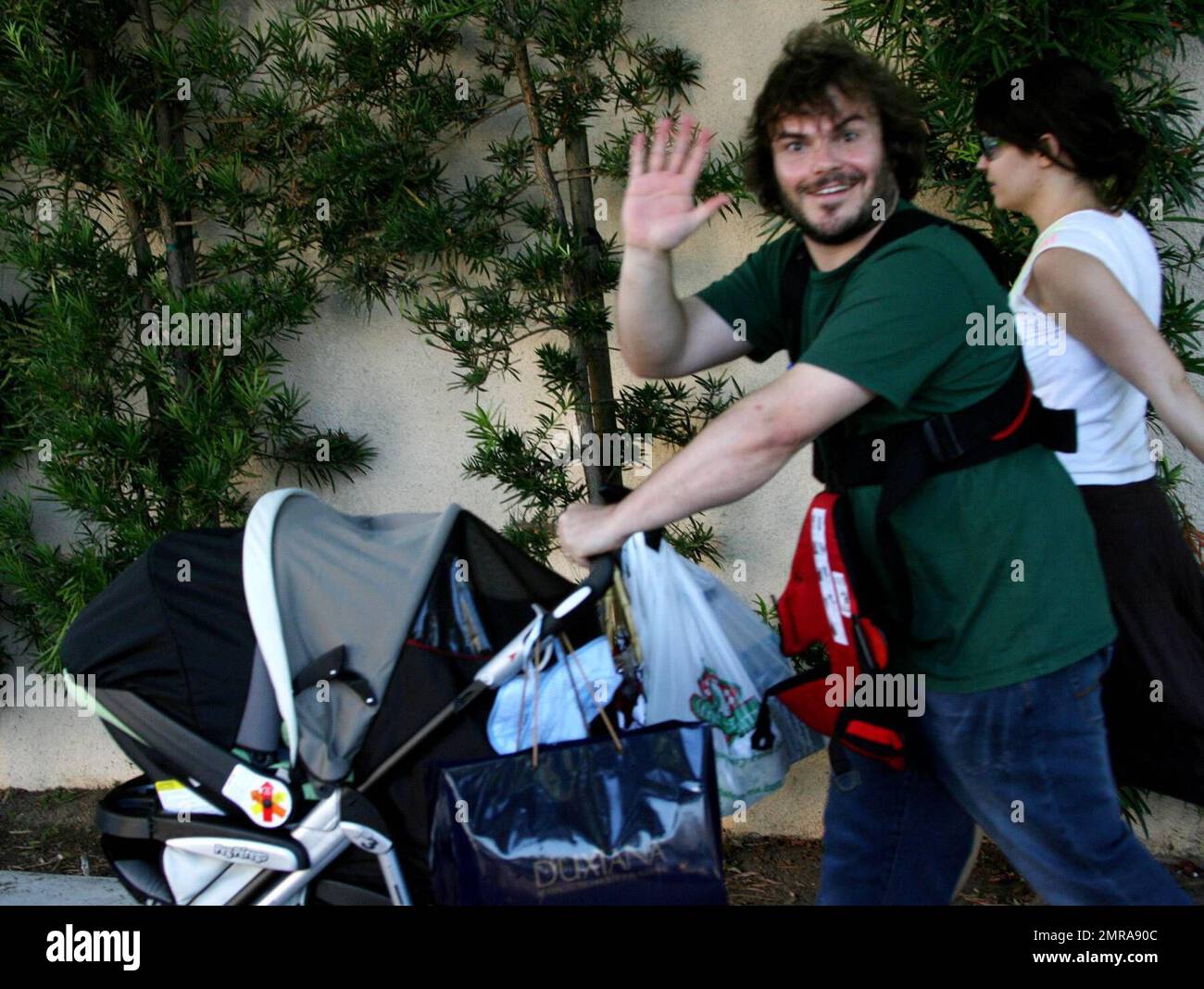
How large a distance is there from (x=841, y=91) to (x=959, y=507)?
29.8 inches

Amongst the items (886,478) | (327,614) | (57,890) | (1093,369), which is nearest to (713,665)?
(886,478)

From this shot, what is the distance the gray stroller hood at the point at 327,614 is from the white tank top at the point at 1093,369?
121 cm

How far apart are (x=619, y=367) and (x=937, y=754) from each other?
219cm

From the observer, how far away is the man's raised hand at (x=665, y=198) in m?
2.14

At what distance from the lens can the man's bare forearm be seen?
2234 millimetres

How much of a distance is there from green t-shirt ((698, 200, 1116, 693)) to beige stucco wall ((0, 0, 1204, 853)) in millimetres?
1855

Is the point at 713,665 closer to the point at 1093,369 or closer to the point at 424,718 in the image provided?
→ the point at 424,718

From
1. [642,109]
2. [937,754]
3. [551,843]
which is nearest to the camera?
[551,843]

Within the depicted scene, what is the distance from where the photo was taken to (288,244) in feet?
13.7

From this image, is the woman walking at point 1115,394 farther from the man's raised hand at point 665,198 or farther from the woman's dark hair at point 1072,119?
the man's raised hand at point 665,198

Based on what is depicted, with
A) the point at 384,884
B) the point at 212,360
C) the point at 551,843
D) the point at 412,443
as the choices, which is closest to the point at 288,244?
the point at 212,360

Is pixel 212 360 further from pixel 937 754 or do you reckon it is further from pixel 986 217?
pixel 937 754

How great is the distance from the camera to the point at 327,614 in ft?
7.29

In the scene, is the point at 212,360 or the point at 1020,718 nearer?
the point at 1020,718
